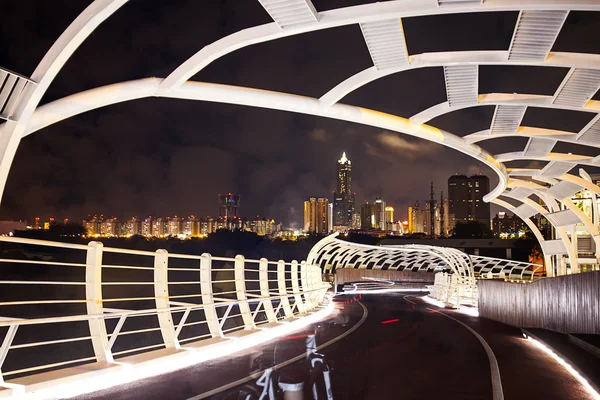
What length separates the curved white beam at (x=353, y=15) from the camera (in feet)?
29.0

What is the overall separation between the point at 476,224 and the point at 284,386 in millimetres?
168765

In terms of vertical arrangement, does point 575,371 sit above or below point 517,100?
below

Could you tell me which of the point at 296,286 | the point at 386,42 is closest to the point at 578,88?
the point at 386,42

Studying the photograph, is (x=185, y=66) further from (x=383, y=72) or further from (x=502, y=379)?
(x=502, y=379)

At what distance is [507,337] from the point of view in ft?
45.7

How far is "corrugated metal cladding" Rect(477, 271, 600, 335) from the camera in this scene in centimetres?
1109

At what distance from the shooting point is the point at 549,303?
14039mm

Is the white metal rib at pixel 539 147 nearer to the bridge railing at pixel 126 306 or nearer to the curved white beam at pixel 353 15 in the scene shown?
the bridge railing at pixel 126 306

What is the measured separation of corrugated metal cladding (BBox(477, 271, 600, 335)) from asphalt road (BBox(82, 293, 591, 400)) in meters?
1.03

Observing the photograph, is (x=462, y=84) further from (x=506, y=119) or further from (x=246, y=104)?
(x=246, y=104)

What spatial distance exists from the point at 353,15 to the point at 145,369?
6.24 m

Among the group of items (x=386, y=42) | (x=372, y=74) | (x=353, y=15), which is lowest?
(x=372, y=74)

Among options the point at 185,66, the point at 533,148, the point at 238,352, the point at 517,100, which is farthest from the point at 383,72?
Result: the point at 533,148

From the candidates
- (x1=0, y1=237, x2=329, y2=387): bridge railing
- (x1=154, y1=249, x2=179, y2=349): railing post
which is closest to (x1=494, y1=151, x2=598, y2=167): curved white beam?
(x1=0, y1=237, x2=329, y2=387): bridge railing
